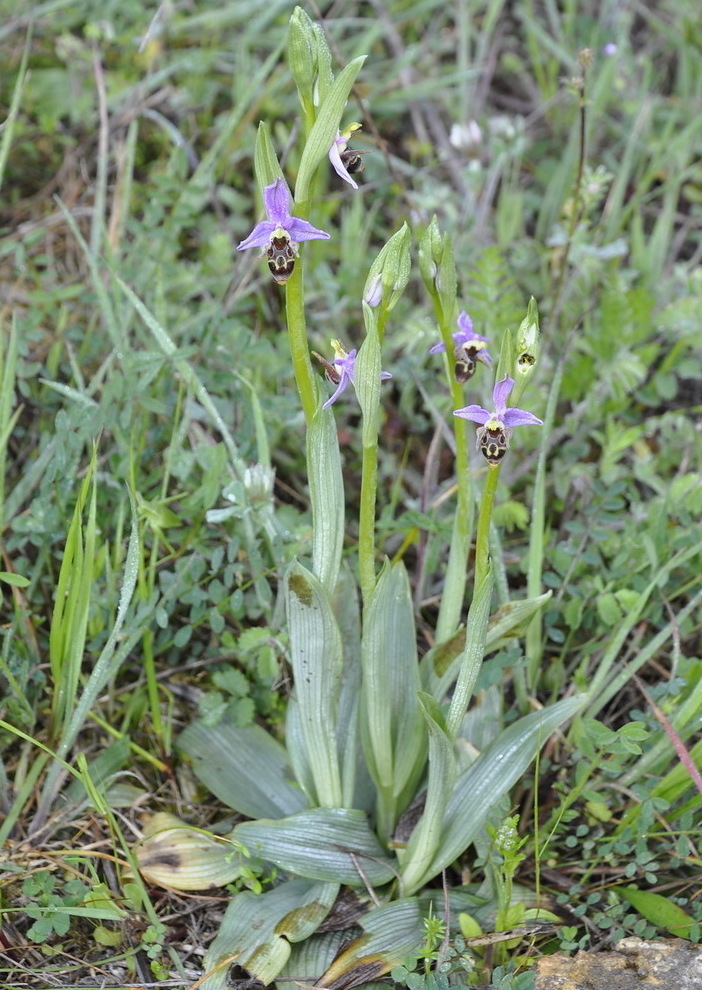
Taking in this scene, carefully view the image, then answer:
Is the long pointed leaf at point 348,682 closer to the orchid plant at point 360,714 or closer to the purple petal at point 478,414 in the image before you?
the orchid plant at point 360,714

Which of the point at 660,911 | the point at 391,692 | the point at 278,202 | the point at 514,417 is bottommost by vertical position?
the point at 660,911

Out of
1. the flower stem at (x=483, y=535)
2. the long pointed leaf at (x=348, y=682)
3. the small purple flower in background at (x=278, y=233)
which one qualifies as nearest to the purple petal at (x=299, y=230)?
the small purple flower in background at (x=278, y=233)

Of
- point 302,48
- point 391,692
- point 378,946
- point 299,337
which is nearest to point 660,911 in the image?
point 378,946

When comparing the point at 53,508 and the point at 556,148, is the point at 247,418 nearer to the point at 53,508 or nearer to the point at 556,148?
the point at 53,508

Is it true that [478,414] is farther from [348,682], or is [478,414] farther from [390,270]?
[348,682]

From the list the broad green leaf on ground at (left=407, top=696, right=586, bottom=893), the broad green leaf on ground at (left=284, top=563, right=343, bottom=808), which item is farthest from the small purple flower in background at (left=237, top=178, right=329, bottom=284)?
the broad green leaf on ground at (left=407, top=696, right=586, bottom=893)

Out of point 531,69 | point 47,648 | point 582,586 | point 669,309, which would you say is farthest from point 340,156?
point 531,69
